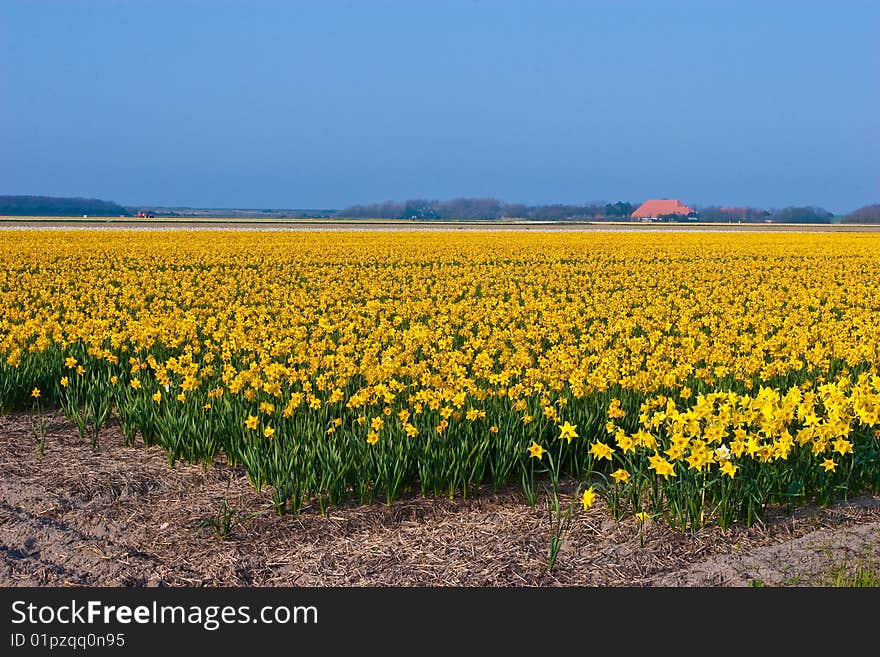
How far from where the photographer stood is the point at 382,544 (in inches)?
233

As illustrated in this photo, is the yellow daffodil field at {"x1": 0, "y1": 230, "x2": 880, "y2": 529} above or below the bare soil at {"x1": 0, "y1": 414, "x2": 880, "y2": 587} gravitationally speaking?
above

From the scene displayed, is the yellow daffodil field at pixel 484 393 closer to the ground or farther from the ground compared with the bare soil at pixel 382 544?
farther from the ground

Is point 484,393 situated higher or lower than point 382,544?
higher

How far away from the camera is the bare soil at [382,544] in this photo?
214 inches

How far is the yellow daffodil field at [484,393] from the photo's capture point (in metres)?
6.25

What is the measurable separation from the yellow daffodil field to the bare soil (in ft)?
0.65

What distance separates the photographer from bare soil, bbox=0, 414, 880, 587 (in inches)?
214

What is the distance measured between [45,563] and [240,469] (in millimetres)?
2001

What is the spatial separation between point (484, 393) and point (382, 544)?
2189mm

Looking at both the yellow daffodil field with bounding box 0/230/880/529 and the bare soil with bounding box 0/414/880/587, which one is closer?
the bare soil with bounding box 0/414/880/587

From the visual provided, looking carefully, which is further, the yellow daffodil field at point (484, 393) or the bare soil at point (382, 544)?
the yellow daffodil field at point (484, 393)

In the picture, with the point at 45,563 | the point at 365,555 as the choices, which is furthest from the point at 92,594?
the point at 365,555

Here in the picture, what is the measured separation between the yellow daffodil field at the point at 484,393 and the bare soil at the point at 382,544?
0.65 ft

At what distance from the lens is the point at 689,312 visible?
14906mm
